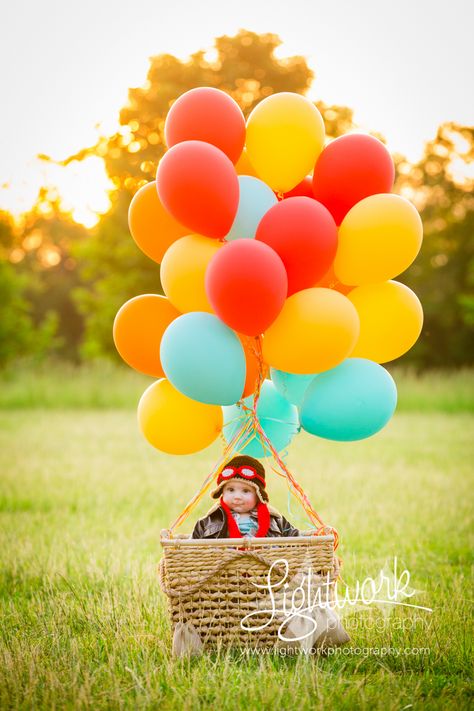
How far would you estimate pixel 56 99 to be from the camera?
786 centimetres

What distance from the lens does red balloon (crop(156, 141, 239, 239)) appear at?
9.11ft

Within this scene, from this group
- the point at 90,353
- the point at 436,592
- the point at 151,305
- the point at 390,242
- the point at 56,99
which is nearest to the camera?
the point at 390,242

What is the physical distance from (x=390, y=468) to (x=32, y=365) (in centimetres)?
1097

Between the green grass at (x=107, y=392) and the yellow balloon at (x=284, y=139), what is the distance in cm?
1075

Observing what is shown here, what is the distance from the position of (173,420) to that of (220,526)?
497mm

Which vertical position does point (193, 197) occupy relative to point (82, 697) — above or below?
above

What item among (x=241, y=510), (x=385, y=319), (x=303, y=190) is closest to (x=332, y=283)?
(x=385, y=319)

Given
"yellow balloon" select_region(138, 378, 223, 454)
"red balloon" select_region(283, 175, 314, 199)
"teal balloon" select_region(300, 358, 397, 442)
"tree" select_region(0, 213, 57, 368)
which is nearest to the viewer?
A: "teal balloon" select_region(300, 358, 397, 442)

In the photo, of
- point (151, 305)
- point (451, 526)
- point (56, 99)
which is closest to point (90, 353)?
point (56, 99)

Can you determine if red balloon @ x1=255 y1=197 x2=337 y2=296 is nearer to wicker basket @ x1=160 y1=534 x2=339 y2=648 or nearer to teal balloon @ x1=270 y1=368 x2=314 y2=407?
teal balloon @ x1=270 y1=368 x2=314 y2=407

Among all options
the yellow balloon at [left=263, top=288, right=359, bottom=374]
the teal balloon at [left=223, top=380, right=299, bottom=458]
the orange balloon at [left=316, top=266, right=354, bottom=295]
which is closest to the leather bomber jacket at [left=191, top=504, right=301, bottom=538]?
the teal balloon at [left=223, top=380, right=299, bottom=458]

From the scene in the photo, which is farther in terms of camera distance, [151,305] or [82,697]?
[151,305]

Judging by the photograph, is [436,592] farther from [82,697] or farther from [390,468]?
[390,468]

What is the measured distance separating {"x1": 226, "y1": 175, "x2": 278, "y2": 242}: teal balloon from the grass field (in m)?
1.64
